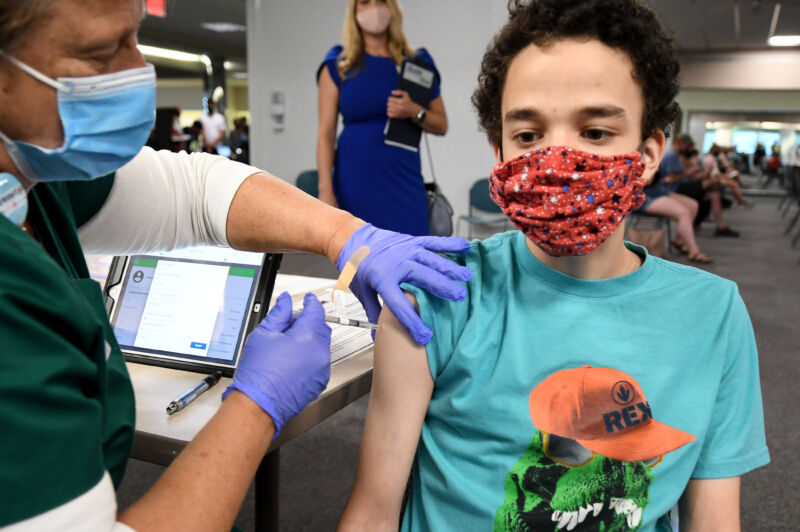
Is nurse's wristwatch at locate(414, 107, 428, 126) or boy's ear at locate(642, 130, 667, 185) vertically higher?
boy's ear at locate(642, 130, 667, 185)

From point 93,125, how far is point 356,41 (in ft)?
5.41

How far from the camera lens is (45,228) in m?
0.85

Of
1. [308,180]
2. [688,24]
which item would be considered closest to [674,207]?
[308,180]

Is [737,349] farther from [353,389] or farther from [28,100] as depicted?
[28,100]

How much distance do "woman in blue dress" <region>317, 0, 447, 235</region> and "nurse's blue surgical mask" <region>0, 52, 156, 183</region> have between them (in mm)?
1453

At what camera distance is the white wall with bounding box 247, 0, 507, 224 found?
568 cm

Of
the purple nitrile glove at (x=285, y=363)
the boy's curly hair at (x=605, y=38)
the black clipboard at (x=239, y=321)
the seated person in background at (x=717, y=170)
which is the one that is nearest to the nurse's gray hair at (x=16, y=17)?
the purple nitrile glove at (x=285, y=363)

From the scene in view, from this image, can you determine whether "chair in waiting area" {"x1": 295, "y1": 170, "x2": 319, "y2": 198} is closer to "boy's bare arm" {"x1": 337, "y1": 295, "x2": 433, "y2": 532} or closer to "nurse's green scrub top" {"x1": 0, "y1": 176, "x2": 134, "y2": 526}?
"boy's bare arm" {"x1": 337, "y1": 295, "x2": 433, "y2": 532}

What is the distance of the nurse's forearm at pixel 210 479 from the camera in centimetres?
68

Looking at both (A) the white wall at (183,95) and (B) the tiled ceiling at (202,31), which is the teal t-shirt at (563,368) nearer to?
(B) the tiled ceiling at (202,31)

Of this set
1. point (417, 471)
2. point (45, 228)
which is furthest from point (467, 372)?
point (45, 228)

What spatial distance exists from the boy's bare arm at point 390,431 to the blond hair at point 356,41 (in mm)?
1603

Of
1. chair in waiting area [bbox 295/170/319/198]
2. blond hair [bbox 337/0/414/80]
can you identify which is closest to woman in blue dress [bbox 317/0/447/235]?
blond hair [bbox 337/0/414/80]

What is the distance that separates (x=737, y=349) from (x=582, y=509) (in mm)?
353
